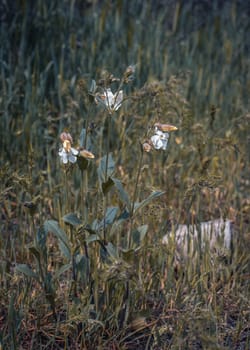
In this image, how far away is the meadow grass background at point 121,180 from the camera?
214 cm

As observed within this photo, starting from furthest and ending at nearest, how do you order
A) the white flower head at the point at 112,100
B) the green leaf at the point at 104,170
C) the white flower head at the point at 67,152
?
the green leaf at the point at 104,170, the white flower head at the point at 112,100, the white flower head at the point at 67,152

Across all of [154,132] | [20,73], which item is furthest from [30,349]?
[20,73]

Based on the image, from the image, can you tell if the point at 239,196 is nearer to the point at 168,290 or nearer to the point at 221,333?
the point at 168,290

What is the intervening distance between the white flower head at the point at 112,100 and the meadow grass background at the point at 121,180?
6 cm

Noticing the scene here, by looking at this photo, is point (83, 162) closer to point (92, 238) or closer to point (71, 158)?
point (71, 158)

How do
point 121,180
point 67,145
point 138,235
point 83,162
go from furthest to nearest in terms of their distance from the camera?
point 121,180 → point 138,235 → point 83,162 → point 67,145

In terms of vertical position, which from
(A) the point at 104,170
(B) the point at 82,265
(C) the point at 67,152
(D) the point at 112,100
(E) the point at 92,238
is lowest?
(B) the point at 82,265

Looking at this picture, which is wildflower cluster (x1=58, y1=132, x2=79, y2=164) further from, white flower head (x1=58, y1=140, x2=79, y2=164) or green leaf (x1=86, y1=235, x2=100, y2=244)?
green leaf (x1=86, y1=235, x2=100, y2=244)

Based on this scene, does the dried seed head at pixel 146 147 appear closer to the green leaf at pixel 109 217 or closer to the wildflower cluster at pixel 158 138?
the wildflower cluster at pixel 158 138

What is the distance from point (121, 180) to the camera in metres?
2.90

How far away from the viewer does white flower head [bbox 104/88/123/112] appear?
2076 millimetres

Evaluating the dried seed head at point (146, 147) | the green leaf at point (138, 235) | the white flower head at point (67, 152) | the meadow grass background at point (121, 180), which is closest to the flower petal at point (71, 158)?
the white flower head at point (67, 152)

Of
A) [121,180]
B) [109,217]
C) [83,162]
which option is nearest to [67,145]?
[83,162]

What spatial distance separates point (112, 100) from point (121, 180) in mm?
841
